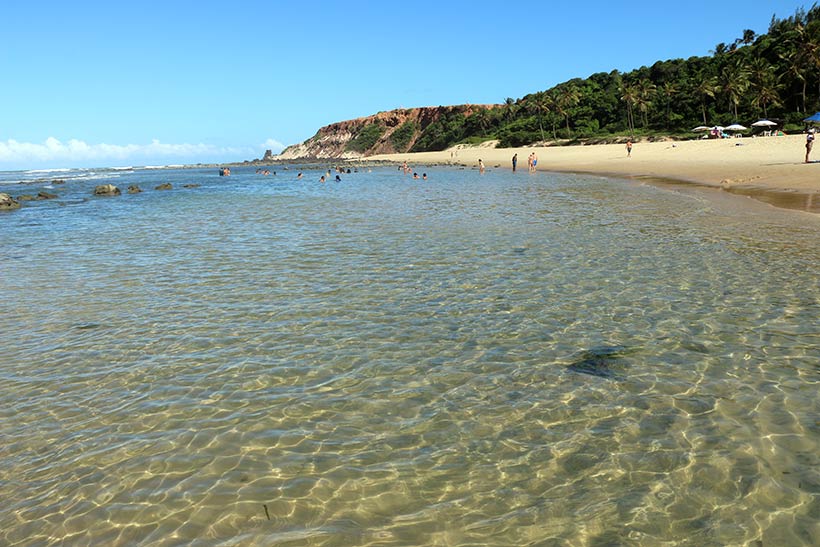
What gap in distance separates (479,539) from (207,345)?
18.8 feet

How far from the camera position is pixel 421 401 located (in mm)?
6332

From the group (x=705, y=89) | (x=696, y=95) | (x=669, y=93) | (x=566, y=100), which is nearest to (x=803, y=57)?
(x=705, y=89)

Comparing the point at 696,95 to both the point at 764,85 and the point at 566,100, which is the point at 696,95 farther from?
the point at 566,100

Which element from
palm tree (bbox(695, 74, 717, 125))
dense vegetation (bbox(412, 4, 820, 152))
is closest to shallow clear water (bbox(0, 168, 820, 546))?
dense vegetation (bbox(412, 4, 820, 152))

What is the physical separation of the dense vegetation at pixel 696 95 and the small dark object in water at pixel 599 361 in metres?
72.9

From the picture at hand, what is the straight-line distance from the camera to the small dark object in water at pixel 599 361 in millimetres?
6970

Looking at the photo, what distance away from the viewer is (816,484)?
459 centimetres

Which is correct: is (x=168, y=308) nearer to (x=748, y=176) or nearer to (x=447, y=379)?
(x=447, y=379)

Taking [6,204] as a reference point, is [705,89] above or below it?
above

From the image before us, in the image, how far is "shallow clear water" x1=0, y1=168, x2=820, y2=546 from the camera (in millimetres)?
4391

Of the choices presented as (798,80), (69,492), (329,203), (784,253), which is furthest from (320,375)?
(798,80)

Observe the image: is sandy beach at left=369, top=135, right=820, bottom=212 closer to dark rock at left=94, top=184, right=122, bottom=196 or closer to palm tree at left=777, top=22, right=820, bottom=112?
palm tree at left=777, top=22, right=820, bottom=112

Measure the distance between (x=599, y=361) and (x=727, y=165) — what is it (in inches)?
1537

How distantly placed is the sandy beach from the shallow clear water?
53.8ft
